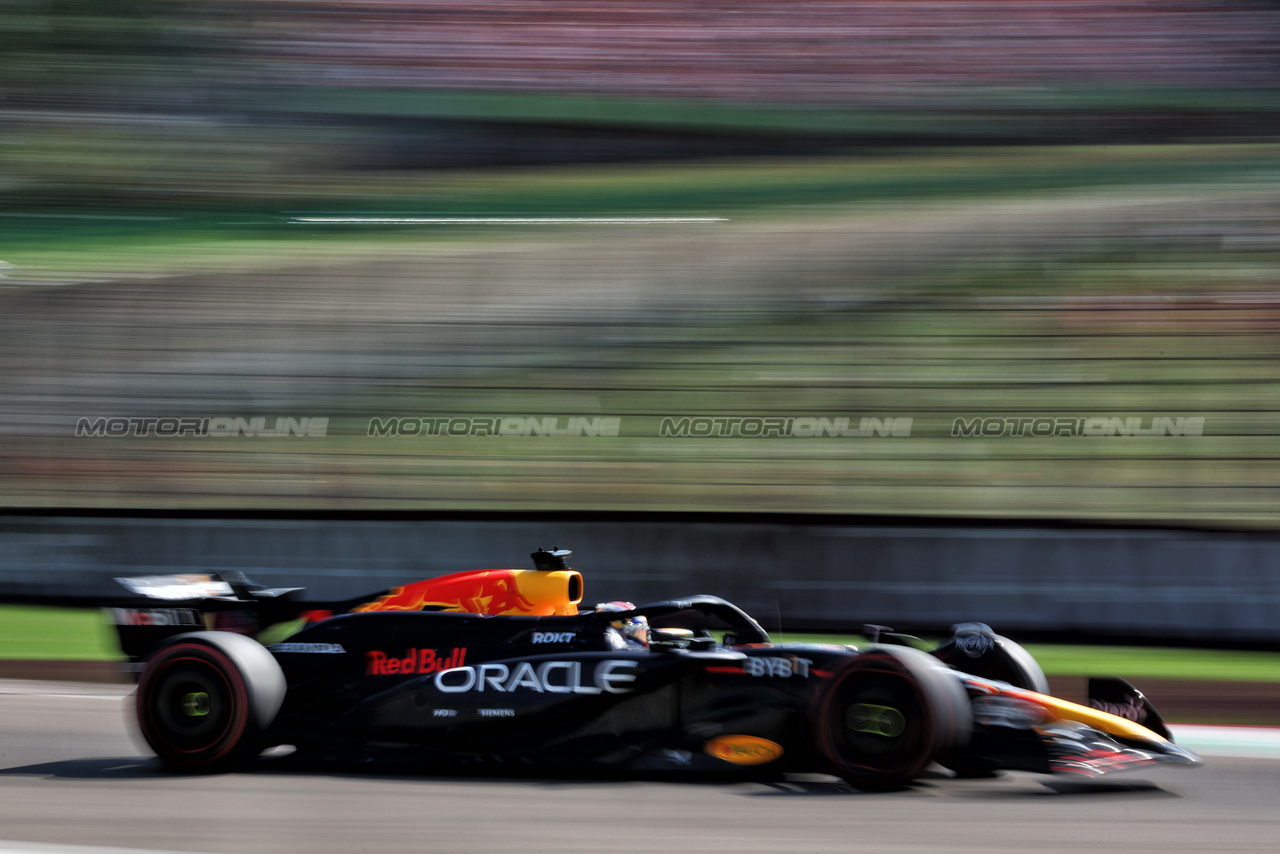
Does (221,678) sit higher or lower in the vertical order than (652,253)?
lower

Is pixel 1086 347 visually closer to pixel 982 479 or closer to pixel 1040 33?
pixel 982 479

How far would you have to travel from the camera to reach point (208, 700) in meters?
4.52

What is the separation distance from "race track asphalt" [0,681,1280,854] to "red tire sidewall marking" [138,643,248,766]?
0.39 ft

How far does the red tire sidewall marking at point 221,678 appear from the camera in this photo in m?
4.45

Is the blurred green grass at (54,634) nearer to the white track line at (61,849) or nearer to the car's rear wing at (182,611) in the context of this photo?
the car's rear wing at (182,611)

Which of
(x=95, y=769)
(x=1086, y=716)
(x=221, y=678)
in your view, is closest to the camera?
(x=1086, y=716)

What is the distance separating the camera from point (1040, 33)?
14.5 meters

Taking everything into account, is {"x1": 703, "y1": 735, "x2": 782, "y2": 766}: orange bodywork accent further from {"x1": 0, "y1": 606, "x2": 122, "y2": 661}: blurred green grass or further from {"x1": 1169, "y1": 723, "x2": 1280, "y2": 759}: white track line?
{"x1": 0, "y1": 606, "x2": 122, "y2": 661}: blurred green grass

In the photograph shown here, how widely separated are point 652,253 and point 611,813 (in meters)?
7.77

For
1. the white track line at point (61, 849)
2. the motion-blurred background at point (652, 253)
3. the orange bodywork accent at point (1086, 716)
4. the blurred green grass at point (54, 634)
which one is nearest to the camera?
the white track line at point (61, 849)

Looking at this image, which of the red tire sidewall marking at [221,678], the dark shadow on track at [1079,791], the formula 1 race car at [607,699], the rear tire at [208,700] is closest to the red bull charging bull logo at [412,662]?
the formula 1 race car at [607,699]

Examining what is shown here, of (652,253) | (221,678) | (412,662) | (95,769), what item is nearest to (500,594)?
(412,662)

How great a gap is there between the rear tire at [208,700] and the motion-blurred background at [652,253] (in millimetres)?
4801

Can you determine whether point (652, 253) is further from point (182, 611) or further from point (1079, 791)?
point (1079, 791)
